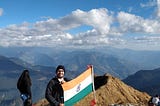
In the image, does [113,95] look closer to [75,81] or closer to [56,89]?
[75,81]

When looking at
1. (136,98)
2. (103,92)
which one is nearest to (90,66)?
→ (103,92)

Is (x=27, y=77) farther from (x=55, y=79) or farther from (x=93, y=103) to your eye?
(x=55, y=79)

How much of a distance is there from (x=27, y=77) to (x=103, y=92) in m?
26.1

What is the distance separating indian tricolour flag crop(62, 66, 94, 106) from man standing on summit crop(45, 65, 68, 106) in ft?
1.09

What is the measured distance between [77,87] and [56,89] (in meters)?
1.73

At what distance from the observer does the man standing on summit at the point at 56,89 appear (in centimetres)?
1004

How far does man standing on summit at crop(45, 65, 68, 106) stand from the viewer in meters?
10.0

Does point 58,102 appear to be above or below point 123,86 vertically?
above

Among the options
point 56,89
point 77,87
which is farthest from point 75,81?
point 56,89

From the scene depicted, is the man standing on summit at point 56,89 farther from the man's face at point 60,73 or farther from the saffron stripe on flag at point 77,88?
the saffron stripe on flag at point 77,88

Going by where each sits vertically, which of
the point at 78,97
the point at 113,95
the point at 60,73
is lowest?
the point at 113,95

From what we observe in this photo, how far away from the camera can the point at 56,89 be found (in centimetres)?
1045

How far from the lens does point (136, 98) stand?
46.2 metres

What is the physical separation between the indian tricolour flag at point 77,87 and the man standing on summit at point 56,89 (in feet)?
1.09
